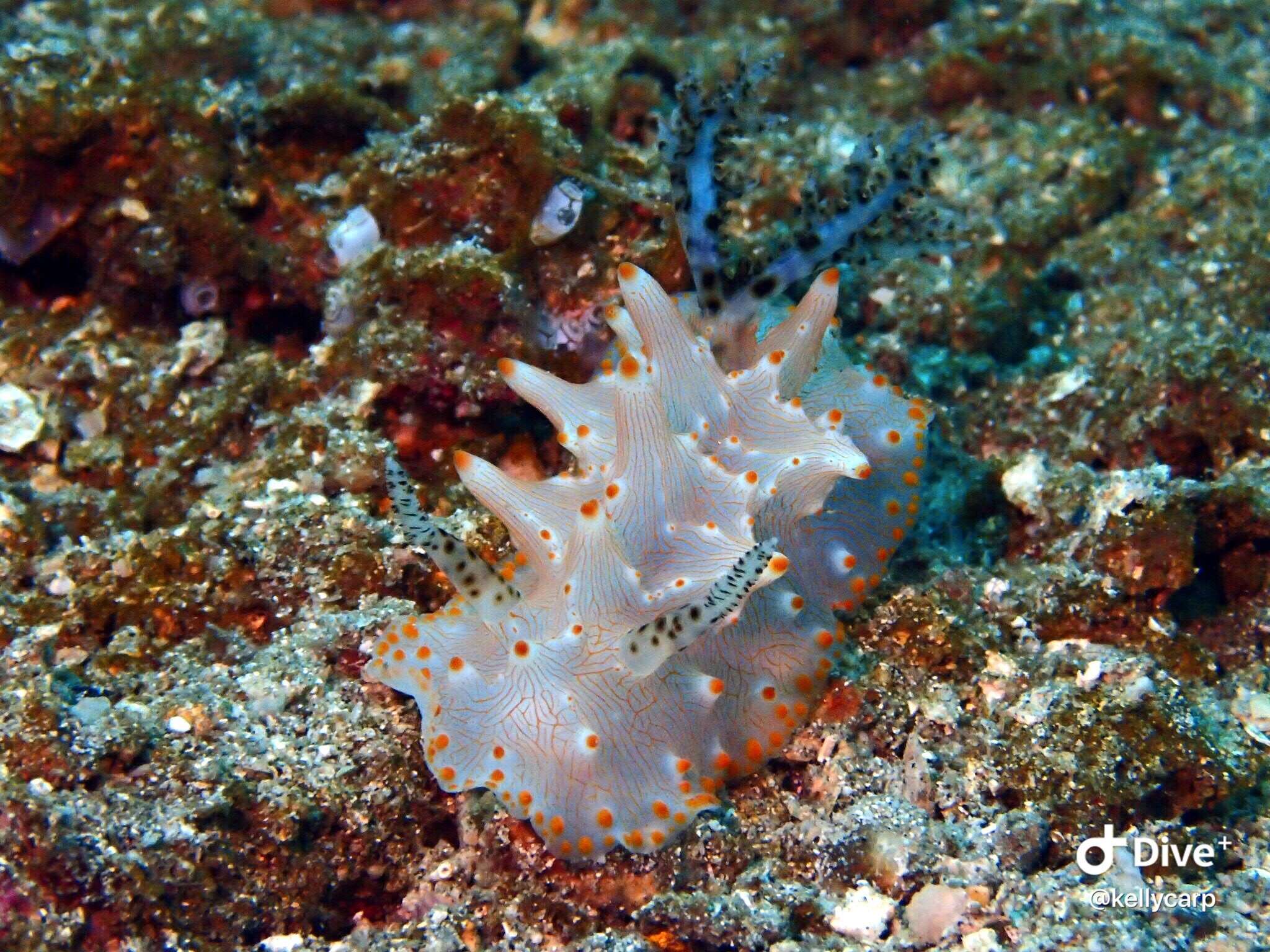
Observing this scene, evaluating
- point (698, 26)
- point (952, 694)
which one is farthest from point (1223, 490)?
point (698, 26)

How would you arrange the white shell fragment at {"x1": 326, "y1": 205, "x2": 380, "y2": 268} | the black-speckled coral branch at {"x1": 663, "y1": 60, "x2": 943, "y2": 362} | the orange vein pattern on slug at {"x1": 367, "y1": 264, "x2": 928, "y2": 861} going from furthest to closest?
the white shell fragment at {"x1": 326, "y1": 205, "x2": 380, "y2": 268}
the black-speckled coral branch at {"x1": 663, "y1": 60, "x2": 943, "y2": 362}
the orange vein pattern on slug at {"x1": 367, "y1": 264, "x2": 928, "y2": 861}

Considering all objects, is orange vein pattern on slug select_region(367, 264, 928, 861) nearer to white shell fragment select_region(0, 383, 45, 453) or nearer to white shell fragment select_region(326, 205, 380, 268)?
white shell fragment select_region(326, 205, 380, 268)

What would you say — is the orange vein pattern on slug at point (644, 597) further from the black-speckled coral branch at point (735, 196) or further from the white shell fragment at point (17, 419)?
the white shell fragment at point (17, 419)

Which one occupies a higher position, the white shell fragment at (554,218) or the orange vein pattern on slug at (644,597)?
the white shell fragment at (554,218)

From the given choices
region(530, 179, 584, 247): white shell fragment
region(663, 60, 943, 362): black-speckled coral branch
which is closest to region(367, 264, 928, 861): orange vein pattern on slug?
region(663, 60, 943, 362): black-speckled coral branch

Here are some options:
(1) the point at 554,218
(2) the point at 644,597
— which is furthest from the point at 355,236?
(2) the point at 644,597

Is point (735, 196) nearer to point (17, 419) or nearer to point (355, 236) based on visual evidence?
point (355, 236)

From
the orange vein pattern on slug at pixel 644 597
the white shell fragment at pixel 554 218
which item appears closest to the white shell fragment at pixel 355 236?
the white shell fragment at pixel 554 218
